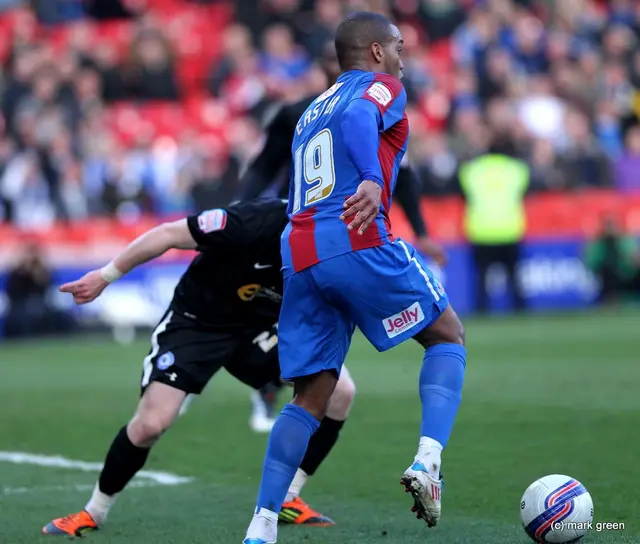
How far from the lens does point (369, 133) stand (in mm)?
4832

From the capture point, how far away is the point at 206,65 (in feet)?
73.7

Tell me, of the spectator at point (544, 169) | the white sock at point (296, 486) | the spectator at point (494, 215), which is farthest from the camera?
the spectator at point (544, 169)

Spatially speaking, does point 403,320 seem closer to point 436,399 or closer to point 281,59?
point 436,399

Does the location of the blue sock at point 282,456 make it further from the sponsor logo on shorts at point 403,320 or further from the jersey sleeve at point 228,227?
the jersey sleeve at point 228,227

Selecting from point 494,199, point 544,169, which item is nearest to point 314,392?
point 494,199

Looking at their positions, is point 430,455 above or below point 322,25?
above

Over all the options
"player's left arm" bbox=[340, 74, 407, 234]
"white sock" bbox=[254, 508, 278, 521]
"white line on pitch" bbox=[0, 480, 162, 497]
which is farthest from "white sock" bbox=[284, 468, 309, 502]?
"player's left arm" bbox=[340, 74, 407, 234]

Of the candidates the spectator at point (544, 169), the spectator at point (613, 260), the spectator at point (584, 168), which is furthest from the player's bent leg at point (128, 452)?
the spectator at point (584, 168)

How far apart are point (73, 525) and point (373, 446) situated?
2.69m

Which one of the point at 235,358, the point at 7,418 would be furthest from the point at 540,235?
the point at 235,358

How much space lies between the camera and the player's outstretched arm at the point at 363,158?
4.73m

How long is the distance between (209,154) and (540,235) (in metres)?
4.90

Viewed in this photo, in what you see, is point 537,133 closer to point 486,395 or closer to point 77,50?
point 77,50

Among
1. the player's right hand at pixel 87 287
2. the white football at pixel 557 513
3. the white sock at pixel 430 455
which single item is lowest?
the white football at pixel 557 513
